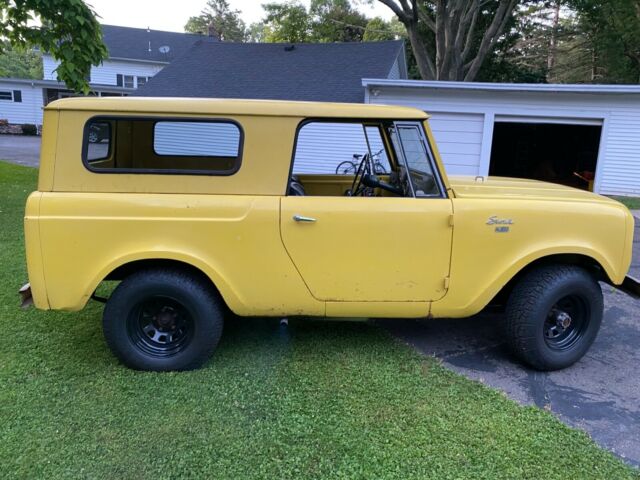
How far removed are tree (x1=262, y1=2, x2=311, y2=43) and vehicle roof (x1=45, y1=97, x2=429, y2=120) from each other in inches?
1187

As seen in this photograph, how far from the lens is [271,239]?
10.8 feet

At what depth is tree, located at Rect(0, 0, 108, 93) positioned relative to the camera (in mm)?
7852

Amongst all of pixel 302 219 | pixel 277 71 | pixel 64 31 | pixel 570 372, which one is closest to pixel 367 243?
pixel 302 219

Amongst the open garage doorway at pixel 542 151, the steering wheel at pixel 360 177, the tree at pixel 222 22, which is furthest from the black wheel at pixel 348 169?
the tree at pixel 222 22

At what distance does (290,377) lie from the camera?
11.3 feet

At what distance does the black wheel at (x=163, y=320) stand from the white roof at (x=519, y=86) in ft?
35.0

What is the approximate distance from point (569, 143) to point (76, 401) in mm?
18235

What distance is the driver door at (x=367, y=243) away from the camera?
130 inches

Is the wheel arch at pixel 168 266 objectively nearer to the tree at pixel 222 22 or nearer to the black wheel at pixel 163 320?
the black wheel at pixel 163 320

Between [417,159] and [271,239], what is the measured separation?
1175 millimetres

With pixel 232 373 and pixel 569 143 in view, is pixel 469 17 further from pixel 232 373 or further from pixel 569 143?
pixel 232 373

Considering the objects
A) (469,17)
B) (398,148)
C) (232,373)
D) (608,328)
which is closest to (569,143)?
(469,17)

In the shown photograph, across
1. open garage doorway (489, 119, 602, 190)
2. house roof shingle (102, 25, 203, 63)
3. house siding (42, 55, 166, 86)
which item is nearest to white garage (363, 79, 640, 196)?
open garage doorway (489, 119, 602, 190)

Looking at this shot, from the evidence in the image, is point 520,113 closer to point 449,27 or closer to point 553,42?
point 449,27
